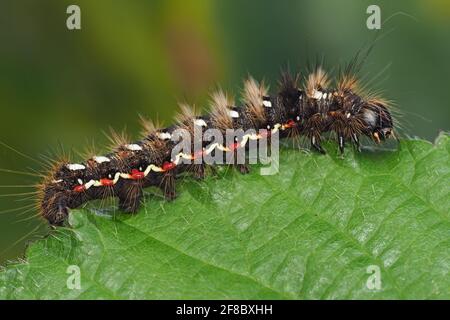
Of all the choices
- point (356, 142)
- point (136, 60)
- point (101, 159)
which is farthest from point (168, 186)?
point (136, 60)

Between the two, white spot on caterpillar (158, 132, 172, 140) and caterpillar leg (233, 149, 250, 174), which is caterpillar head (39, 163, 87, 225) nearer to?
white spot on caterpillar (158, 132, 172, 140)

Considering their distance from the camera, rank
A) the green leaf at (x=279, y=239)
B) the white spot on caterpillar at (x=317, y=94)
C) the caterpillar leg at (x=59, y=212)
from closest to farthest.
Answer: the green leaf at (x=279, y=239)
the caterpillar leg at (x=59, y=212)
the white spot on caterpillar at (x=317, y=94)

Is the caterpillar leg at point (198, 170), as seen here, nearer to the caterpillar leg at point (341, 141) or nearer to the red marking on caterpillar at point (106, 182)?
the red marking on caterpillar at point (106, 182)

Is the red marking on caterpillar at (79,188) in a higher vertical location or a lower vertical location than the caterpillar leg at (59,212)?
higher

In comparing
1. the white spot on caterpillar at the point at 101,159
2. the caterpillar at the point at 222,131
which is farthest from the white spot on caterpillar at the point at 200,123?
the white spot on caterpillar at the point at 101,159

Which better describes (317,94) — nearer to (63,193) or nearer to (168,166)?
(168,166)
